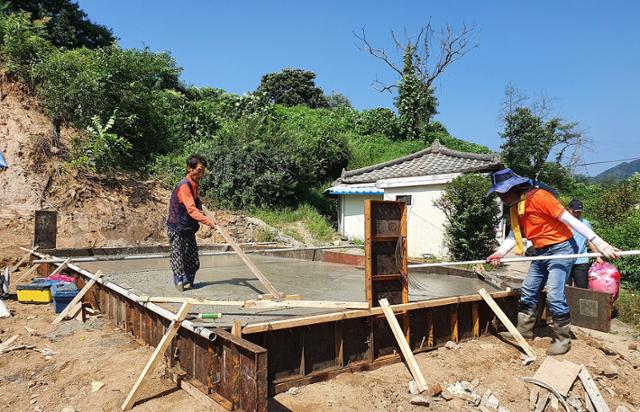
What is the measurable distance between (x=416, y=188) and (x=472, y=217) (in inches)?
122

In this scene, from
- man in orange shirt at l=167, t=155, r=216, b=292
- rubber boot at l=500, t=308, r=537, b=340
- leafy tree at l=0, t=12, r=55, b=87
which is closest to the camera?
rubber boot at l=500, t=308, r=537, b=340

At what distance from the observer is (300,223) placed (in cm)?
1617

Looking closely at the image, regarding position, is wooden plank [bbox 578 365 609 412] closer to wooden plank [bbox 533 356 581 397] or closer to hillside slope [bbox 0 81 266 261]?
wooden plank [bbox 533 356 581 397]

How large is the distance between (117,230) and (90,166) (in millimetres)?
2659

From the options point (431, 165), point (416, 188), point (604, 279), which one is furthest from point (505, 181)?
point (431, 165)

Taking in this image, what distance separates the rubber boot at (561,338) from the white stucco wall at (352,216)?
10.7 m

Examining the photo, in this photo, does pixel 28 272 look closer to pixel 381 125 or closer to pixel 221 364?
pixel 221 364

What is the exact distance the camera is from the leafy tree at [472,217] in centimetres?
1028

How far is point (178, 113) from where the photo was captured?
19.4 metres

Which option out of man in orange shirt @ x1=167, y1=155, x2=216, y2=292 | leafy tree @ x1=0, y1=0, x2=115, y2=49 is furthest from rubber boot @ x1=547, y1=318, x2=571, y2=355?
leafy tree @ x1=0, y1=0, x2=115, y2=49

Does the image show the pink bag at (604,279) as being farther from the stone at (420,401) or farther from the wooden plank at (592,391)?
the stone at (420,401)

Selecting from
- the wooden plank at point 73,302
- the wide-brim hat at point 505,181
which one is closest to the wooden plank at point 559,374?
the wide-brim hat at point 505,181

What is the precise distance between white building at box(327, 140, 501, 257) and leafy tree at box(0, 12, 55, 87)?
10.5 m

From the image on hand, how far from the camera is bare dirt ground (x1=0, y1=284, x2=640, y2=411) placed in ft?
12.1
